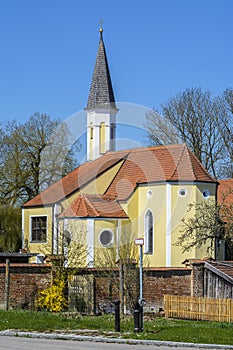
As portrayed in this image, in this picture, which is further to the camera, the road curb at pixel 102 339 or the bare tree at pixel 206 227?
the bare tree at pixel 206 227

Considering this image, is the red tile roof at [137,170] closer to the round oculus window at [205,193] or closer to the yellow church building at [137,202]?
the yellow church building at [137,202]

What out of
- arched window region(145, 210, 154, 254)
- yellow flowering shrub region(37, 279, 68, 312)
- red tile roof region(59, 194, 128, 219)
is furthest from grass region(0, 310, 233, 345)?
arched window region(145, 210, 154, 254)

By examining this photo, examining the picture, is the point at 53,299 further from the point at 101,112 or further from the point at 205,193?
the point at 101,112

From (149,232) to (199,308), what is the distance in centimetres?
1423

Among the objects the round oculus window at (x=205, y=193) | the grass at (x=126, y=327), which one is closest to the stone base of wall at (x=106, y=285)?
the grass at (x=126, y=327)

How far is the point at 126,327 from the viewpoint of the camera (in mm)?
19250

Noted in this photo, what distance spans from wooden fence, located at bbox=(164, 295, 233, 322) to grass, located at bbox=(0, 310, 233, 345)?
111 inches

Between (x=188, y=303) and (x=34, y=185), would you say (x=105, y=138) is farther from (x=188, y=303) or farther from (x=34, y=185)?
(x=188, y=303)

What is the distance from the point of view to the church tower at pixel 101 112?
4753cm

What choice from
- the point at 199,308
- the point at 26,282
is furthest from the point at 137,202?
the point at 199,308

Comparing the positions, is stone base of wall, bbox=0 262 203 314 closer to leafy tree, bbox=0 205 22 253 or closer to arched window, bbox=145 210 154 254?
arched window, bbox=145 210 154 254

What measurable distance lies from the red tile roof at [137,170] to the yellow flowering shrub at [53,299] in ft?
45.1

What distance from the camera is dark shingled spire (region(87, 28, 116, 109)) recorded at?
1898 inches

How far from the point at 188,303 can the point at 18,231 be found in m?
26.3
